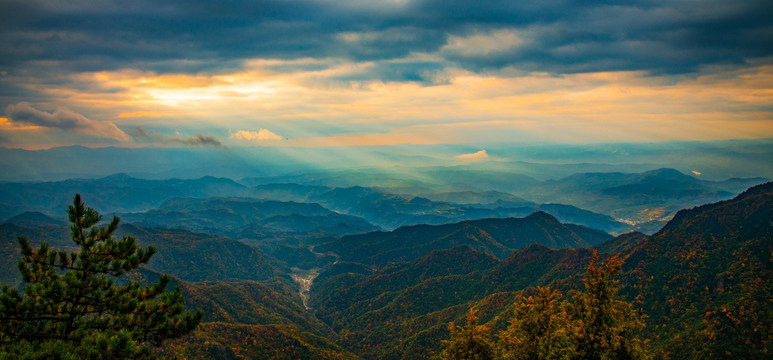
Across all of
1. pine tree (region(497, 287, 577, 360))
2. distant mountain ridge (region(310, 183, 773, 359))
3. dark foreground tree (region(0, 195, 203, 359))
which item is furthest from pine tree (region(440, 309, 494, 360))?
distant mountain ridge (region(310, 183, 773, 359))

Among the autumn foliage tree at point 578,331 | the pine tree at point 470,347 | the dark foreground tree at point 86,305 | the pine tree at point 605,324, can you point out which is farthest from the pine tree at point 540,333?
the dark foreground tree at point 86,305

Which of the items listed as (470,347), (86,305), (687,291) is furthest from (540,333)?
(687,291)

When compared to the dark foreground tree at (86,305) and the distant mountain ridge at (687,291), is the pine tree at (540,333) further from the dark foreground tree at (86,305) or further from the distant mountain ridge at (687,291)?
the distant mountain ridge at (687,291)

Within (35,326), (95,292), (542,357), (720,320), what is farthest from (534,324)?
(720,320)

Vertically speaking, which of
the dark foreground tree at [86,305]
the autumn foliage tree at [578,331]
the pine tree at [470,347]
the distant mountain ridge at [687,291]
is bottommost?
the distant mountain ridge at [687,291]

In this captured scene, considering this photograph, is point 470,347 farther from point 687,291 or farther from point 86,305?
point 687,291
